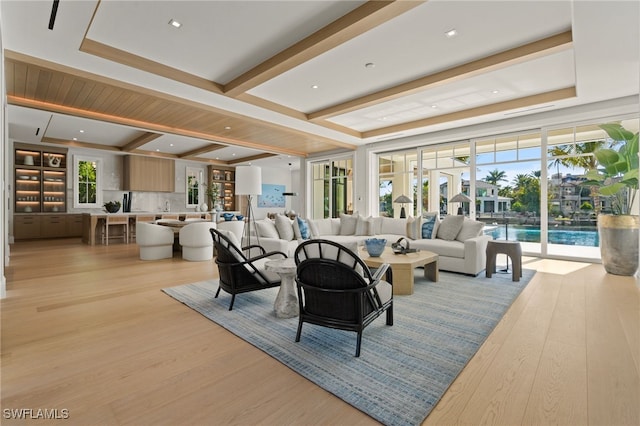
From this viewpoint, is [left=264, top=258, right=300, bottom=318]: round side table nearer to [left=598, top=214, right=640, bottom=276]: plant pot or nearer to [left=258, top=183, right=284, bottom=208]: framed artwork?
[left=598, top=214, right=640, bottom=276]: plant pot

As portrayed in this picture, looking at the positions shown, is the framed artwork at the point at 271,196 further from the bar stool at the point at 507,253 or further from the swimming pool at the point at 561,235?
the bar stool at the point at 507,253

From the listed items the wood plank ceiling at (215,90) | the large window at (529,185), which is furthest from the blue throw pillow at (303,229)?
the large window at (529,185)

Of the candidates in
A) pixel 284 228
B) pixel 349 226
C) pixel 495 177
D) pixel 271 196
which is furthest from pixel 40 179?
pixel 495 177

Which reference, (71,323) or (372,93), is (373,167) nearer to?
(372,93)

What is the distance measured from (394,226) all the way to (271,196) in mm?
8698

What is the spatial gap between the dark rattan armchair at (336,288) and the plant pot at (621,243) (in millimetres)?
4637

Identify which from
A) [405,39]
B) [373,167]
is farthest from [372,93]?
[373,167]

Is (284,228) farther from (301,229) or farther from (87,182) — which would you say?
(87,182)

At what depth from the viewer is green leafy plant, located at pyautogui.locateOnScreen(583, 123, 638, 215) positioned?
183 inches

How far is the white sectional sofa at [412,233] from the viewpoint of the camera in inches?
189

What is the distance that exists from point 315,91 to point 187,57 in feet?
6.86

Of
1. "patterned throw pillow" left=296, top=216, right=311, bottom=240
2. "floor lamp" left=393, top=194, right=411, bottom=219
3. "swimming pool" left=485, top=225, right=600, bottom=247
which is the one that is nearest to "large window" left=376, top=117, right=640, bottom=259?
"swimming pool" left=485, top=225, right=600, bottom=247

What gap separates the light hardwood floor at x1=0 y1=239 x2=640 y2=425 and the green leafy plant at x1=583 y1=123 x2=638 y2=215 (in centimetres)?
187

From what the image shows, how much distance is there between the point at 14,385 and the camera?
6.15 feet
